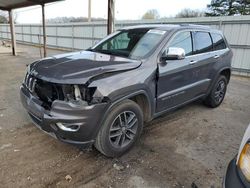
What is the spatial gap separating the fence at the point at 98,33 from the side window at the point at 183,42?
662cm

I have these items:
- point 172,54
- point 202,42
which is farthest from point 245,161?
point 202,42

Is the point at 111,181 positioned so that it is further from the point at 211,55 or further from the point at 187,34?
the point at 211,55

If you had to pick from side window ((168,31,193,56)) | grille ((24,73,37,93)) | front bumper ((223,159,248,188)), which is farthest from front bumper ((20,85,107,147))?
side window ((168,31,193,56))

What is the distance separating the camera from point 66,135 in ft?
8.39

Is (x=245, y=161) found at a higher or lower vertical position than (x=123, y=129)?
higher

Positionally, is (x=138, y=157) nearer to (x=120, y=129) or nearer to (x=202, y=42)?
(x=120, y=129)

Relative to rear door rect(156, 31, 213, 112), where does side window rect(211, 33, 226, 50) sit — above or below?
above

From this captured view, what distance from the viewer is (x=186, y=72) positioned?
12.4 ft

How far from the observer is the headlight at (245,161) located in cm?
147

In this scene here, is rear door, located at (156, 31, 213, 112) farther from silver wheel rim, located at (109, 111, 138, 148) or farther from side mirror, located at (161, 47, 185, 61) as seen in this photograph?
silver wheel rim, located at (109, 111, 138, 148)

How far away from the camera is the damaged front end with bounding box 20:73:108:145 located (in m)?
2.47

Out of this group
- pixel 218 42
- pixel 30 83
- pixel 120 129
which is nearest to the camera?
pixel 120 129

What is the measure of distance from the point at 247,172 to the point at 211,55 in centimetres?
340

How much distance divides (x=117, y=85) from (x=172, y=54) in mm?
1063
